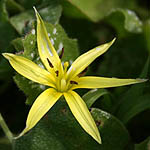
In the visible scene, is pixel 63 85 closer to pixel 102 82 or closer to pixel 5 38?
pixel 102 82

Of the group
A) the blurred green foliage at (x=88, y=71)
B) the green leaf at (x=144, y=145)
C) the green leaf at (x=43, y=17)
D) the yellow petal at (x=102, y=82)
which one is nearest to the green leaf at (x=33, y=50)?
the blurred green foliage at (x=88, y=71)

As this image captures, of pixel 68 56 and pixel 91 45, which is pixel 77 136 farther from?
pixel 91 45

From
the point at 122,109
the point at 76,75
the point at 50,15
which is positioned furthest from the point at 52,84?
the point at 50,15

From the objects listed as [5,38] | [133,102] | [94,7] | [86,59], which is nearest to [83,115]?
[86,59]

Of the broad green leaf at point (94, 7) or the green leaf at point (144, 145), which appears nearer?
the green leaf at point (144, 145)

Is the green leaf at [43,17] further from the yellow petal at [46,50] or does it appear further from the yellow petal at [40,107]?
the yellow petal at [40,107]

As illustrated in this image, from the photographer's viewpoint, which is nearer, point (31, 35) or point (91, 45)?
point (31, 35)
